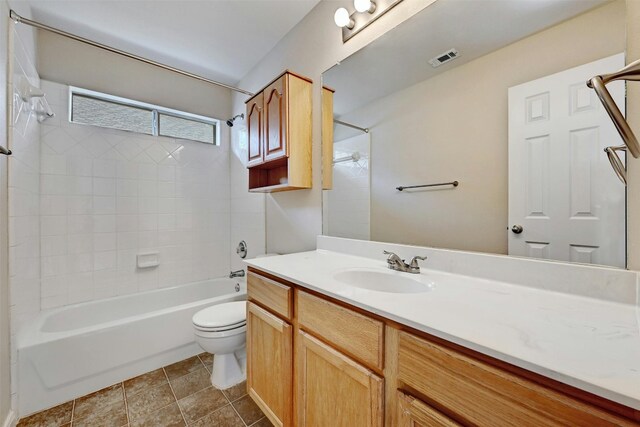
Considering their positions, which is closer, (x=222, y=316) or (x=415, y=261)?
(x=415, y=261)

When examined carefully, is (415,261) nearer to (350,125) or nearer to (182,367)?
(350,125)

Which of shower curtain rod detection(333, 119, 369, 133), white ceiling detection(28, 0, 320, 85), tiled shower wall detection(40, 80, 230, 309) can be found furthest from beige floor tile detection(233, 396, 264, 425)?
white ceiling detection(28, 0, 320, 85)

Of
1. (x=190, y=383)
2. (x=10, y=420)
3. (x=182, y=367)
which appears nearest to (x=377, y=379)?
(x=190, y=383)

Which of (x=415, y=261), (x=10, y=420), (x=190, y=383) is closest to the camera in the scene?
(x=415, y=261)

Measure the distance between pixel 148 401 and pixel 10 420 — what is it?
62 cm

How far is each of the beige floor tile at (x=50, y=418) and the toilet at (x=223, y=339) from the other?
2.46 ft

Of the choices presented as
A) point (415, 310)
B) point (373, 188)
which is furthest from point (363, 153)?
point (415, 310)

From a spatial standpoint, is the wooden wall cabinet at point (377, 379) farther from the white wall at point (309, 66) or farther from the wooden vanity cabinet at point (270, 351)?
the white wall at point (309, 66)

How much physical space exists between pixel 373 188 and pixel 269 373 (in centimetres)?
110

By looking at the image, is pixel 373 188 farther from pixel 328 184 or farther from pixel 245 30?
pixel 245 30

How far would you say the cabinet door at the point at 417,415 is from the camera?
599 mm

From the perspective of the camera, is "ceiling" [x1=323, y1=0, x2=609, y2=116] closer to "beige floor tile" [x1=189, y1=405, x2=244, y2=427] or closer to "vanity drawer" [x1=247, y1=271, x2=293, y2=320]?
"vanity drawer" [x1=247, y1=271, x2=293, y2=320]

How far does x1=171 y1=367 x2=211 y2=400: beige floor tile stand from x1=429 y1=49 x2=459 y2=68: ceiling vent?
2298mm

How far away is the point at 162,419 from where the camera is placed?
1.41 m
